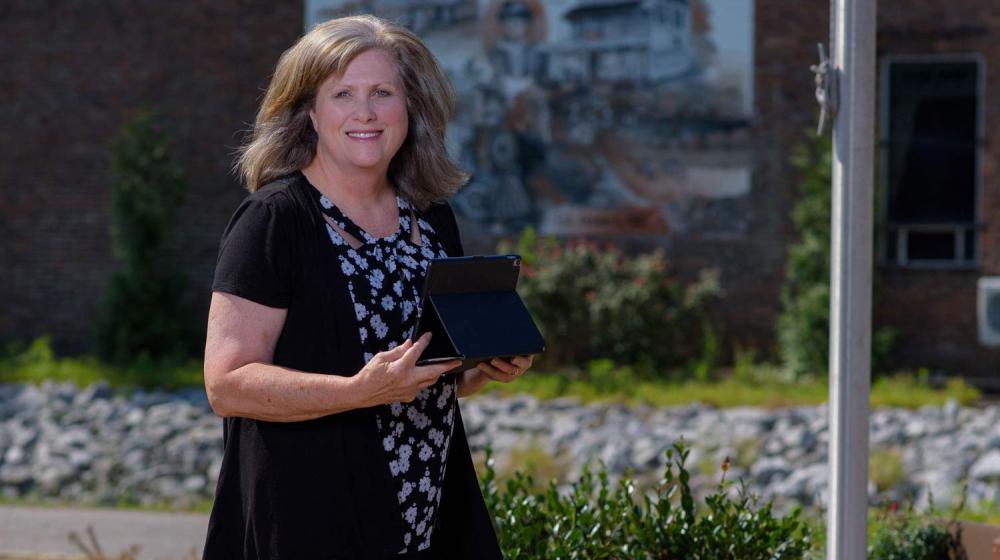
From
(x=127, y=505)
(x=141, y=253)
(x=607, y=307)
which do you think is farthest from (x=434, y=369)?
(x=141, y=253)

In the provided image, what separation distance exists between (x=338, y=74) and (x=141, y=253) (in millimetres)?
11681

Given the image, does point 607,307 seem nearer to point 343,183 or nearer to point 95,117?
point 95,117

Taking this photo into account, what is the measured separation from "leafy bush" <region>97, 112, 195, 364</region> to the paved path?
557cm

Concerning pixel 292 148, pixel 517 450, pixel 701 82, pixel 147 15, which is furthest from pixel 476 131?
pixel 292 148

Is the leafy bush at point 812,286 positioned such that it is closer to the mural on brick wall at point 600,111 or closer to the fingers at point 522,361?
the mural on brick wall at point 600,111

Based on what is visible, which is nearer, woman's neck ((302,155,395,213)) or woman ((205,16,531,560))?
woman ((205,16,531,560))

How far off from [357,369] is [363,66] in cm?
60

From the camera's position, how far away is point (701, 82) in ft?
42.9

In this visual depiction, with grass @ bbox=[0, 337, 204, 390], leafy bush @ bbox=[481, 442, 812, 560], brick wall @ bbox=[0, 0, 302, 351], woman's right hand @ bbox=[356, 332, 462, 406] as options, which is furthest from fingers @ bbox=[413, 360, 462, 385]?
brick wall @ bbox=[0, 0, 302, 351]

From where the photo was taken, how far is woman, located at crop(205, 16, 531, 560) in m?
2.40

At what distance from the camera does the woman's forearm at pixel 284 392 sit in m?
2.34

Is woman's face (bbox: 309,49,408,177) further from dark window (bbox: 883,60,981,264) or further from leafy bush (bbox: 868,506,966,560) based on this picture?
dark window (bbox: 883,60,981,264)

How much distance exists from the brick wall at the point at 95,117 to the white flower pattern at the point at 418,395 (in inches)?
472

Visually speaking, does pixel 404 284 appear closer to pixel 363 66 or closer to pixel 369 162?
pixel 369 162
